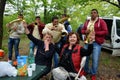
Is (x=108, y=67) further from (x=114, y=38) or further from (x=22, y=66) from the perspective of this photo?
(x=22, y=66)

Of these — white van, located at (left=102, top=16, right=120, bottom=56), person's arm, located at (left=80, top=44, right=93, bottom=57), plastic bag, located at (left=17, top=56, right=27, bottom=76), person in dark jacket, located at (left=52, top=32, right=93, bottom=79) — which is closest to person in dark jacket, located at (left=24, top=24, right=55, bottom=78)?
person in dark jacket, located at (left=52, top=32, right=93, bottom=79)

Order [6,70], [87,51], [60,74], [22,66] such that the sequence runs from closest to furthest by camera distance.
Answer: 1. [6,70]
2. [22,66]
3. [60,74]
4. [87,51]

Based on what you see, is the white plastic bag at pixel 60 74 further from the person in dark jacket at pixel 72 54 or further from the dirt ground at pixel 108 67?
the dirt ground at pixel 108 67

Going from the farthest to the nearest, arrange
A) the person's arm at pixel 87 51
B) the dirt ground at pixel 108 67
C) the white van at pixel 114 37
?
the white van at pixel 114 37 → the dirt ground at pixel 108 67 → the person's arm at pixel 87 51

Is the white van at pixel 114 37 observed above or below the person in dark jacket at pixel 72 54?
below

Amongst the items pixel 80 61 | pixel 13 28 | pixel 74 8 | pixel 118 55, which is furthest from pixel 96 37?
pixel 74 8

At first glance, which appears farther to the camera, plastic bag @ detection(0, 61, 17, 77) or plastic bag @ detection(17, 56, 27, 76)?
plastic bag @ detection(17, 56, 27, 76)

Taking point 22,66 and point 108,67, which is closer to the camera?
point 22,66

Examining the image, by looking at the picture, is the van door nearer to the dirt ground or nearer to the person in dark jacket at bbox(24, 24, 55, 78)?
the dirt ground

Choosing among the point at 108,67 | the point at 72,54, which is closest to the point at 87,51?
the point at 72,54

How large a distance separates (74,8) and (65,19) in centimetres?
2137

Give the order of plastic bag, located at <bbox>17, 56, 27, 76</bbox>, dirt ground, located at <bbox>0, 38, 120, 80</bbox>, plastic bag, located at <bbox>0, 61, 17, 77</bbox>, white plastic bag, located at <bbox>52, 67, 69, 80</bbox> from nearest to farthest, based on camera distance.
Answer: plastic bag, located at <bbox>0, 61, 17, 77</bbox>, plastic bag, located at <bbox>17, 56, 27, 76</bbox>, white plastic bag, located at <bbox>52, 67, 69, 80</bbox>, dirt ground, located at <bbox>0, 38, 120, 80</bbox>

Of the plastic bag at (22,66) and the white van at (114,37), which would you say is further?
the white van at (114,37)

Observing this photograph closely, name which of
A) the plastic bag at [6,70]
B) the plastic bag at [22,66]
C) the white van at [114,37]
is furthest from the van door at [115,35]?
the plastic bag at [6,70]
